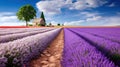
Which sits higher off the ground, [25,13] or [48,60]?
[25,13]

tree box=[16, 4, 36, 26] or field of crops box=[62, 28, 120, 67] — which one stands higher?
tree box=[16, 4, 36, 26]

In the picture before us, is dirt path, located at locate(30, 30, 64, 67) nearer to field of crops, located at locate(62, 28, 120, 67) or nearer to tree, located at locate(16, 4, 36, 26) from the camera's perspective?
field of crops, located at locate(62, 28, 120, 67)

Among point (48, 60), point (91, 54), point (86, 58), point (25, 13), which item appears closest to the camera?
point (86, 58)

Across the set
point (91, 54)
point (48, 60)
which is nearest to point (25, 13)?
point (48, 60)

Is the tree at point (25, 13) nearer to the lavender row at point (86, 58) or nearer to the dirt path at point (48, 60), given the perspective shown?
the dirt path at point (48, 60)

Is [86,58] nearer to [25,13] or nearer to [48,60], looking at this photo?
[48,60]

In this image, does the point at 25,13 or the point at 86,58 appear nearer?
the point at 86,58

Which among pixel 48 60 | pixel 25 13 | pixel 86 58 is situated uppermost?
pixel 25 13

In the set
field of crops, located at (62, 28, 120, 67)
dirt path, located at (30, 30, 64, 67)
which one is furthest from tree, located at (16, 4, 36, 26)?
field of crops, located at (62, 28, 120, 67)

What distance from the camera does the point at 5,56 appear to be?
3145 millimetres

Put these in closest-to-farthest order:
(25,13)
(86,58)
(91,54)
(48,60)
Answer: (86,58) < (91,54) < (48,60) < (25,13)

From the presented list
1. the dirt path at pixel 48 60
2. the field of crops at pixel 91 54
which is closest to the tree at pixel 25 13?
the dirt path at pixel 48 60

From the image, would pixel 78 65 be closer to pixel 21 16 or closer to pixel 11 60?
pixel 11 60

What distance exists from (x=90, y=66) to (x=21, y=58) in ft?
7.10
